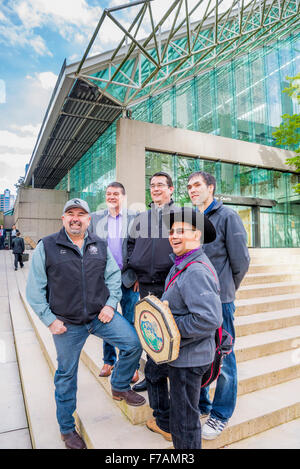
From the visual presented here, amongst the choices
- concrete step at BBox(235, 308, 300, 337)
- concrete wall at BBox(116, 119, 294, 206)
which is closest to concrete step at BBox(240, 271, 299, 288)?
concrete step at BBox(235, 308, 300, 337)

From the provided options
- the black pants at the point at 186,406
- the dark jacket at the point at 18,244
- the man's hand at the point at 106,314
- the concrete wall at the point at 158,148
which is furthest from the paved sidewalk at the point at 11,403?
the concrete wall at the point at 158,148

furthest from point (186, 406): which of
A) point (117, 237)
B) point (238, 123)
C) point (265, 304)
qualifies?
point (238, 123)

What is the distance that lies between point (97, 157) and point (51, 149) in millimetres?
5117

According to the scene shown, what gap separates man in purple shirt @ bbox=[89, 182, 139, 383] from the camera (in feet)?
10.1

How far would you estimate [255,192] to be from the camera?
1697 cm

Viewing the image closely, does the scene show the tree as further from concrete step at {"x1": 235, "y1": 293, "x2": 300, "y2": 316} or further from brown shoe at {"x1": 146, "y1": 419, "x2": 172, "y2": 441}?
brown shoe at {"x1": 146, "y1": 419, "x2": 172, "y2": 441}

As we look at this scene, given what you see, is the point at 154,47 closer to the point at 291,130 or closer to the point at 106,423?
the point at 291,130

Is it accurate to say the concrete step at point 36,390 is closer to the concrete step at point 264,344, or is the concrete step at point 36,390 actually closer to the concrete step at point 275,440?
the concrete step at point 275,440

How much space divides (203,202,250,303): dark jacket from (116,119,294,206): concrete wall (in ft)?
35.4

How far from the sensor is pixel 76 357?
2318 mm

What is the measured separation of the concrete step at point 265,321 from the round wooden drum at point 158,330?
101 inches
